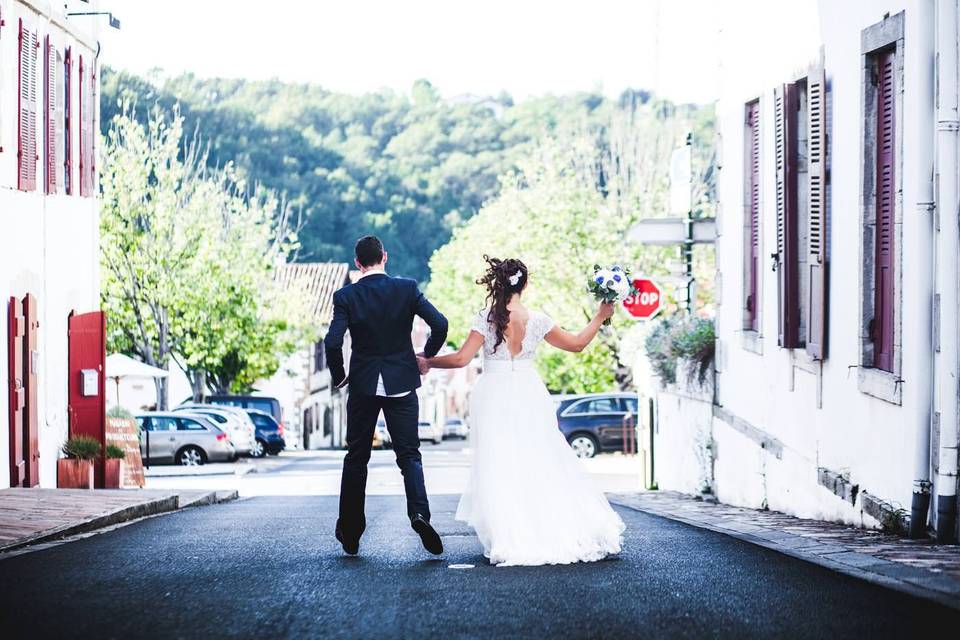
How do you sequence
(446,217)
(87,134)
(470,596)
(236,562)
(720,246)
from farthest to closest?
(446,217)
(87,134)
(720,246)
(236,562)
(470,596)

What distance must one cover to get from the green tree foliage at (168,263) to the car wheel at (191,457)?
7.46m

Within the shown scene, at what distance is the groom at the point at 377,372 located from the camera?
7.91m

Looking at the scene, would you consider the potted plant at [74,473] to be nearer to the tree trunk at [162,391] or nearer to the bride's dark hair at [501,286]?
the bride's dark hair at [501,286]

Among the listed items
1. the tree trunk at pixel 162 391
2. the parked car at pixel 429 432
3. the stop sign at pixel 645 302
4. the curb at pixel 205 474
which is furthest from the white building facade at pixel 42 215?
the parked car at pixel 429 432

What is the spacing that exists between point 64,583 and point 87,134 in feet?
44.1

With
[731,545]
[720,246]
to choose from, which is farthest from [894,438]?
[720,246]

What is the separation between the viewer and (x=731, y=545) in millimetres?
8344

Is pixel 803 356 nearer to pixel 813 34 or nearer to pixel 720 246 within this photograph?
pixel 813 34

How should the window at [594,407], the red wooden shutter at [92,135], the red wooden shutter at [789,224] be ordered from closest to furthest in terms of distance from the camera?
the red wooden shutter at [789,224] < the red wooden shutter at [92,135] < the window at [594,407]

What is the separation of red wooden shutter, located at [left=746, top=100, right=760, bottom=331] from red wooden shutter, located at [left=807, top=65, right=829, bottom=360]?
317 centimetres

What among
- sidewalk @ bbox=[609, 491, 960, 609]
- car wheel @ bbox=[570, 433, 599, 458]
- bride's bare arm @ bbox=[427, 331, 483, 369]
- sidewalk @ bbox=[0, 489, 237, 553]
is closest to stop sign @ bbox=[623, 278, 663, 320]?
car wheel @ bbox=[570, 433, 599, 458]

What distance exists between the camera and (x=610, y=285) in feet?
28.4

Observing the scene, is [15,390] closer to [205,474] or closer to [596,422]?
[205,474]

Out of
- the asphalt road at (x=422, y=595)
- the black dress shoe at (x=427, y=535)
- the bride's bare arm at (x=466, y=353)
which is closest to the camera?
the asphalt road at (x=422, y=595)
